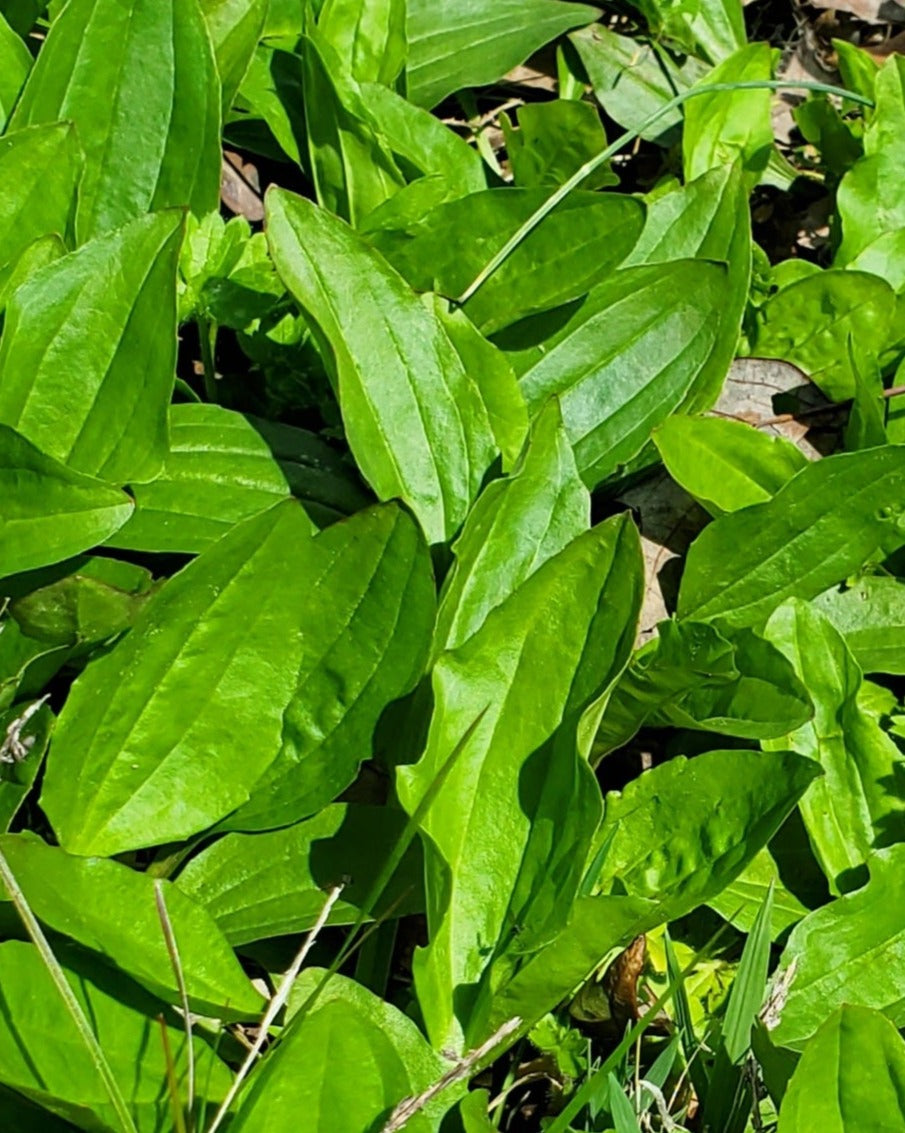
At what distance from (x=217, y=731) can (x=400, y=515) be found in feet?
1.11

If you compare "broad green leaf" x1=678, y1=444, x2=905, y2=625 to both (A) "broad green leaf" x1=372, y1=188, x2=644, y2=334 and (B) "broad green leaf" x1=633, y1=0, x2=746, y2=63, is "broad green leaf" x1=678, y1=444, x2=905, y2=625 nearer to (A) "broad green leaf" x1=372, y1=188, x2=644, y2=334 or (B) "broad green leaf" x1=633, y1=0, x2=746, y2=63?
(A) "broad green leaf" x1=372, y1=188, x2=644, y2=334

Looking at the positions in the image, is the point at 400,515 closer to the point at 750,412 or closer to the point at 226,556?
the point at 226,556

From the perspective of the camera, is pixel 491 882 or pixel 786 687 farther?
pixel 786 687

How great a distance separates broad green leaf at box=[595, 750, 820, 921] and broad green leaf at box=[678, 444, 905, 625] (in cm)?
40

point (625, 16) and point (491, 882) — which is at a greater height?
point (625, 16)

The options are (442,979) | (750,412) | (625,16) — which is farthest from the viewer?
(625,16)

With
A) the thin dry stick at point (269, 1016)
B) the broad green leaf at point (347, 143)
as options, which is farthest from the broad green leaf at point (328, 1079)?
the broad green leaf at point (347, 143)

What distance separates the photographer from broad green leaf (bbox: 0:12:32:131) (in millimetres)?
2119

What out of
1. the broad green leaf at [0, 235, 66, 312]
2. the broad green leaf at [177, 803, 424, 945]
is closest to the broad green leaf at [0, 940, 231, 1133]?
the broad green leaf at [177, 803, 424, 945]

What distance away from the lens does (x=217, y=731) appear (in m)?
1.70

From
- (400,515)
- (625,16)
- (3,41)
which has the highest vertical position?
(3,41)

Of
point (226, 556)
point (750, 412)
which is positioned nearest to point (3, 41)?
point (226, 556)

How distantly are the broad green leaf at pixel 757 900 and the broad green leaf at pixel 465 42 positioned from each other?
1547 millimetres

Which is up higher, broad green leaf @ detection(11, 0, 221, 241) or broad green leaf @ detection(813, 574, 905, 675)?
broad green leaf @ detection(11, 0, 221, 241)
